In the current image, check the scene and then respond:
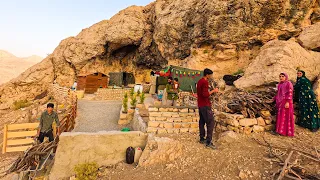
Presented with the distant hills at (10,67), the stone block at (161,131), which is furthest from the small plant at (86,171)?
the distant hills at (10,67)

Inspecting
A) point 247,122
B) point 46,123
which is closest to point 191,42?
point 247,122

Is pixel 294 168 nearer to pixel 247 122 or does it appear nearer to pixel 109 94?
pixel 247 122

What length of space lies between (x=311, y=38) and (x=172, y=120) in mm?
12295

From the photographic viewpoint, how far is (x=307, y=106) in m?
5.16

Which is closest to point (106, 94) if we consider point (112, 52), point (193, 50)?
point (193, 50)

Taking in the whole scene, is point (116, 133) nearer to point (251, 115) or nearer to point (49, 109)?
point (49, 109)

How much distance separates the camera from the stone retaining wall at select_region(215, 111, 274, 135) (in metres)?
5.07

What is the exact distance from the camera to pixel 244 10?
1473 centimetres

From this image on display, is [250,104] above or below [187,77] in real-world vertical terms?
below

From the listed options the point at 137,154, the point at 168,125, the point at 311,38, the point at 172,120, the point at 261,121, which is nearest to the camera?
the point at 137,154

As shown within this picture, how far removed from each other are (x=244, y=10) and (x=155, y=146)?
15.7 m

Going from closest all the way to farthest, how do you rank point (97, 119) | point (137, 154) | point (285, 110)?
1. point (137, 154)
2. point (285, 110)
3. point (97, 119)

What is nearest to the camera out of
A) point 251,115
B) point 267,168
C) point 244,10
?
point 267,168

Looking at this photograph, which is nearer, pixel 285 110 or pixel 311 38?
pixel 285 110
